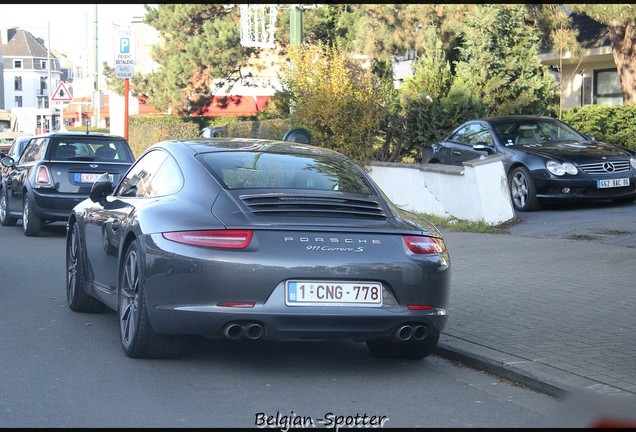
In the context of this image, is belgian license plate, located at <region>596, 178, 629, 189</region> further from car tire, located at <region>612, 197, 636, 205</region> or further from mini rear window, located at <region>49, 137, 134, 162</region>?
mini rear window, located at <region>49, 137, 134, 162</region>

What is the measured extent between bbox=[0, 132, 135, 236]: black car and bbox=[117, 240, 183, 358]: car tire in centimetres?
850

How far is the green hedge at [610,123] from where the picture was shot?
68.3 feet

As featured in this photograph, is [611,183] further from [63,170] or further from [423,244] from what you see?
[423,244]

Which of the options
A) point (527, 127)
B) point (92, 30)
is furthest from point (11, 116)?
point (527, 127)

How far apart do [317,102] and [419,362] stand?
483 inches

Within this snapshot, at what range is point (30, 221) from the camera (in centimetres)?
1575

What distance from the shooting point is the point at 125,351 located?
6.93 meters

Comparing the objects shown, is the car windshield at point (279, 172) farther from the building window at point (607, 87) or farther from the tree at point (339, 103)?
the building window at point (607, 87)

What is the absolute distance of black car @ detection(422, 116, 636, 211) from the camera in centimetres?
1566

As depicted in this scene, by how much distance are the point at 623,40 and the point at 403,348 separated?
18.3 m

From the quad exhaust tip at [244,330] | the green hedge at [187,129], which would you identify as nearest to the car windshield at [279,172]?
the quad exhaust tip at [244,330]

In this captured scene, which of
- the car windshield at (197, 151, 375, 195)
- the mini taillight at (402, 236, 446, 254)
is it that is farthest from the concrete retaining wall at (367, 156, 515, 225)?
the mini taillight at (402, 236, 446, 254)

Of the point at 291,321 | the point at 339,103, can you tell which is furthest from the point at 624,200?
the point at 291,321

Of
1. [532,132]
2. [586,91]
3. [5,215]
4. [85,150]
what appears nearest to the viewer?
Answer: [85,150]
